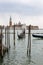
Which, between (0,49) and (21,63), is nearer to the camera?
(21,63)

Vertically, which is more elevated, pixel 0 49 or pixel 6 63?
pixel 0 49

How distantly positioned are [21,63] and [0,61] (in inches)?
115

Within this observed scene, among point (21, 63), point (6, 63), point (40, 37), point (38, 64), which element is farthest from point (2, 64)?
point (40, 37)

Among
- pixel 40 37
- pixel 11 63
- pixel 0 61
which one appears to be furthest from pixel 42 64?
pixel 40 37

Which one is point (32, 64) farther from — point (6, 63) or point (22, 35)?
point (22, 35)

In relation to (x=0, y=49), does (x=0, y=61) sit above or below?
below

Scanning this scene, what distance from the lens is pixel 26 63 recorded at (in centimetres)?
2208

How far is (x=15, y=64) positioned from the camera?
21.3m

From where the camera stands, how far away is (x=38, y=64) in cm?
2141

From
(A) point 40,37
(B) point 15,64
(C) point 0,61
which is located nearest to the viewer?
(B) point 15,64

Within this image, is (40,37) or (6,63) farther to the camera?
(40,37)

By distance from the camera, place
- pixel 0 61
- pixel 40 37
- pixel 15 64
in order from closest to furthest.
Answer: pixel 15 64 → pixel 0 61 → pixel 40 37

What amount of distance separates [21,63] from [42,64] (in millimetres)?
2595

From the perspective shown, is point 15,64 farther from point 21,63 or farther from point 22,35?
point 22,35
